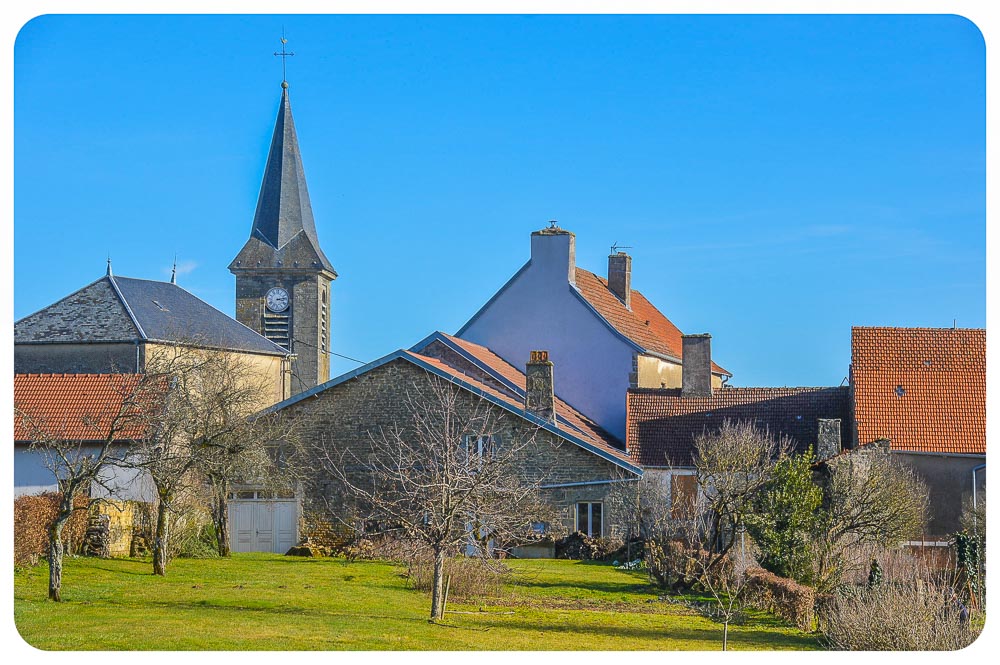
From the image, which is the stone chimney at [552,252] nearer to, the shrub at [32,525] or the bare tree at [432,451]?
the bare tree at [432,451]

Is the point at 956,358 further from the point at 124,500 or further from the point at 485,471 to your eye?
the point at 124,500

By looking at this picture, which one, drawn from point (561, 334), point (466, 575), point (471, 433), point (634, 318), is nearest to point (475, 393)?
point (471, 433)

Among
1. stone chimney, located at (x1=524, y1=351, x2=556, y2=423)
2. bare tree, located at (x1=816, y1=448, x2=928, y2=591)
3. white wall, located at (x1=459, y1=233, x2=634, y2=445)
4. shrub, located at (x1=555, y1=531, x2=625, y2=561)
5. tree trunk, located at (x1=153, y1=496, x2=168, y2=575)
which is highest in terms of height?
white wall, located at (x1=459, y1=233, x2=634, y2=445)

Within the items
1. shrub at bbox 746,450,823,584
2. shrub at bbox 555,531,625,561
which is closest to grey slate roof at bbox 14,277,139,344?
shrub at bbox 555,531,625,561

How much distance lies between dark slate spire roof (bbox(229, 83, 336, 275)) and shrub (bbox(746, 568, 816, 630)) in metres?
44.0

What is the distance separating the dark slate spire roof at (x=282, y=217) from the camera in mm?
60781

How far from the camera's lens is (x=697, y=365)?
34094mm

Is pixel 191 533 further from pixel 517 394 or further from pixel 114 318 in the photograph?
pixel 114 318

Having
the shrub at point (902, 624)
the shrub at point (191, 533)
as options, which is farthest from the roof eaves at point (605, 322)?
the shrub at point (902, 624)

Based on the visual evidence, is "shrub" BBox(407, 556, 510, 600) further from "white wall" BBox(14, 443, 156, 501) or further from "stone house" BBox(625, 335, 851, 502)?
"stone house" BBox(625, 335, 851, 502)

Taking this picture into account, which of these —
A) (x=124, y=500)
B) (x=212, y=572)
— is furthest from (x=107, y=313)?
(x=212, y=572)

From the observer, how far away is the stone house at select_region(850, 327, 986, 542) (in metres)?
27.3

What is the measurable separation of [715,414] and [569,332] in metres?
5.40
